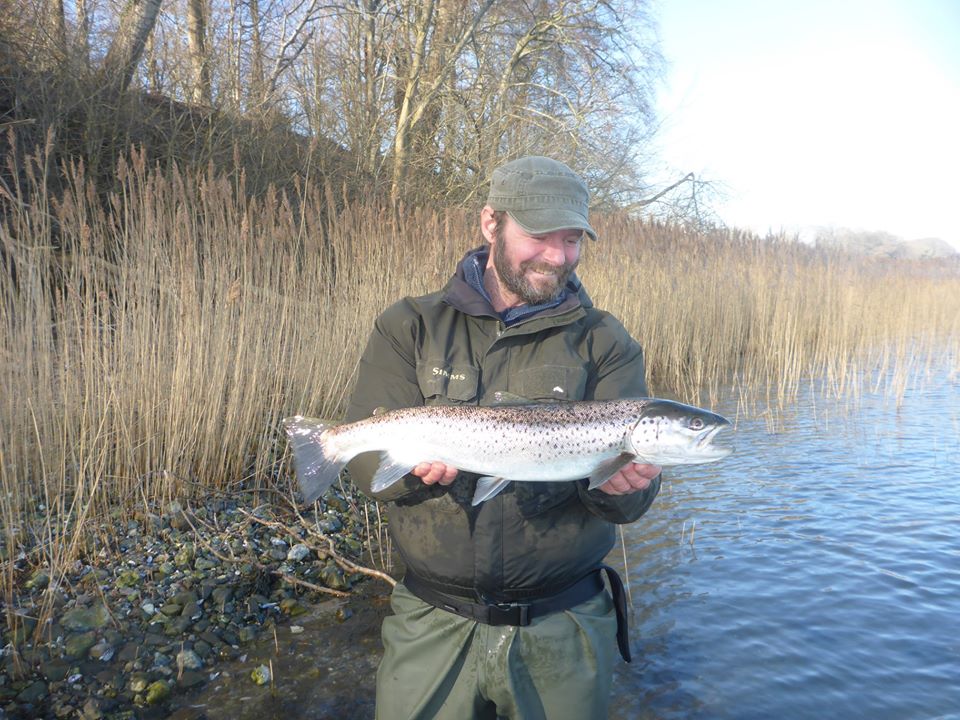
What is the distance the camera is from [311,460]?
2713 mm

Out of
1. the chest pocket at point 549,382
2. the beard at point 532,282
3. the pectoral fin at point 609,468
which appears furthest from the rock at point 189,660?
the beard at point 532,282

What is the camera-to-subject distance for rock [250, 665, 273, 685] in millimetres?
3488

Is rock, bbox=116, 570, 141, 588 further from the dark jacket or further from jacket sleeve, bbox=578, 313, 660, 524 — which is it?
jacket sleeve, bbox=578, 313, 660, 524

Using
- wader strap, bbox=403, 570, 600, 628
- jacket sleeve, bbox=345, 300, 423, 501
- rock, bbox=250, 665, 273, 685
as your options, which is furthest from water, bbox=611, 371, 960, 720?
jacket sleeve, bbox=345, 300, 423, 501

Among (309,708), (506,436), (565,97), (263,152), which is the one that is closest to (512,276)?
(506,436)

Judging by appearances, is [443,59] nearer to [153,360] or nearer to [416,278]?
[416,278]

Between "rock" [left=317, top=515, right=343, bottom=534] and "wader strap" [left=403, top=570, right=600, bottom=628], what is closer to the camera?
"wader strap" [left=403, top=570, right=600, bottom=628]

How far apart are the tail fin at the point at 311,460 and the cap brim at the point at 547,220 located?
42.8 inches

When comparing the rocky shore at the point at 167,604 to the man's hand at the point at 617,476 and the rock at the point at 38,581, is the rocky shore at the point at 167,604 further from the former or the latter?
the man's hand at the point at 617,476

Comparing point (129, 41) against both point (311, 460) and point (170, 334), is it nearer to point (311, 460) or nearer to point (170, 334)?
point (170, 334)

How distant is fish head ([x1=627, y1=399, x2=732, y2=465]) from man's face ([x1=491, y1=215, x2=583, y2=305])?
0.60 meters

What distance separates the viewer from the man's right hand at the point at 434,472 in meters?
2.51

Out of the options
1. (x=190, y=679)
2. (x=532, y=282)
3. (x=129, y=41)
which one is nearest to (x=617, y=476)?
(x=532, y=282)

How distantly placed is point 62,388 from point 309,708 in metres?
2.49
